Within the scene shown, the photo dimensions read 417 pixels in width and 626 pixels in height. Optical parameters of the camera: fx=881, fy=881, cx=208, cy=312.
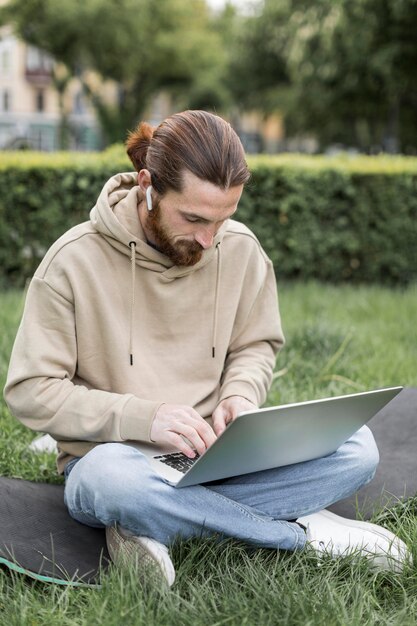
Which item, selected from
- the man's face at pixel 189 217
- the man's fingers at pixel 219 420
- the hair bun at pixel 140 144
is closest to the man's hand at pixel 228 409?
the man's fingers at pixel 219 420

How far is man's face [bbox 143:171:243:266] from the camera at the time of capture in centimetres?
278

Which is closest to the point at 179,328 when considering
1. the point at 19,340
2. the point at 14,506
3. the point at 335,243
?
the point at 19,340

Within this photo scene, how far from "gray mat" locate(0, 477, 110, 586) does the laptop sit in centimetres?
35

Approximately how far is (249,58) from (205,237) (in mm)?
30661

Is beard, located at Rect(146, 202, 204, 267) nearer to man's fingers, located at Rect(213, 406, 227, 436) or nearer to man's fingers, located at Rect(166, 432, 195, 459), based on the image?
man's fingers, located at Rect(213, 406, 227, 436)

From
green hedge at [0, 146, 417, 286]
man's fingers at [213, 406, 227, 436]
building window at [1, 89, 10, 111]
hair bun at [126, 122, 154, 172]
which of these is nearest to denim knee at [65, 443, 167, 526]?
man's fingers at [213, 406, 227, 436]

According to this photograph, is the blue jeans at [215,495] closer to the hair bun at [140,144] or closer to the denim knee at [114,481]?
the denim knee at [114,481]

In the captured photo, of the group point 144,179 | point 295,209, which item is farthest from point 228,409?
point 295,209

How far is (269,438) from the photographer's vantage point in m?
2.54

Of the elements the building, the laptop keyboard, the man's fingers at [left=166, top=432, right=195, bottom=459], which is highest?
the man's fingers at [left=166, top=432, right=195, bottom=459]

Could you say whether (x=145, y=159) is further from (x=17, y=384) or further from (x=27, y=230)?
(x=27, y=230)

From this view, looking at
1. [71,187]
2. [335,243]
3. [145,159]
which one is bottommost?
[335,243]

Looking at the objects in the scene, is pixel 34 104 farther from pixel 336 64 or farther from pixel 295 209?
pixel 295 209

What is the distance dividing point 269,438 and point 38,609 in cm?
80
